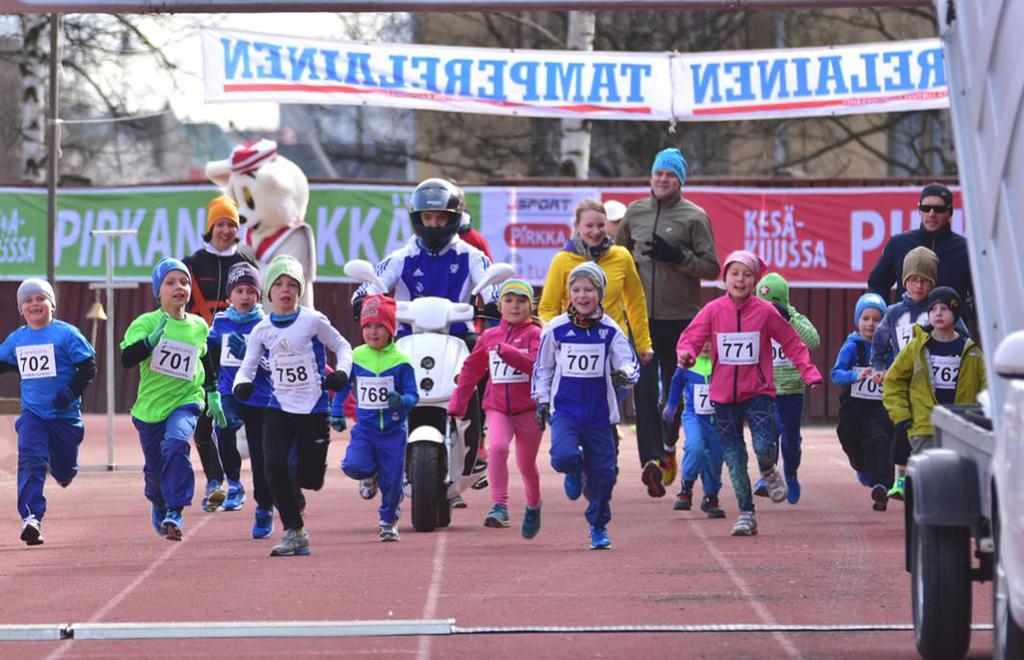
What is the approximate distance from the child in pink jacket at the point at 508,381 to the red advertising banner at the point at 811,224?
11.3 metres

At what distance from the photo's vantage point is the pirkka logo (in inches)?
953

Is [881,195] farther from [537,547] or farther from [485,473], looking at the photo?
[537,547]

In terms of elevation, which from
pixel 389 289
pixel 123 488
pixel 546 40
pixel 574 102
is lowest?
pixel 123 488

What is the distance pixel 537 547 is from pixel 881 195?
12562 millimetres

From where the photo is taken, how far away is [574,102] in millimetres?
21797

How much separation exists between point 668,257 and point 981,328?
6878 mm

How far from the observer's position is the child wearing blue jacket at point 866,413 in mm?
14297

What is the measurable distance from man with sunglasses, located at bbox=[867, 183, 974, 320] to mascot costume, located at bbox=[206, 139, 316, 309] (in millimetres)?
5285

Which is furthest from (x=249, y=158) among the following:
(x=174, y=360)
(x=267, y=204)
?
(x=174, y=360)

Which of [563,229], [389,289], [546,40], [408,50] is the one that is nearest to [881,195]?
[563,229]

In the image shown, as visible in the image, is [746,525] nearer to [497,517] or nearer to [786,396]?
[497,517]

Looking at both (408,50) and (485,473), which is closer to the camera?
(485,473)

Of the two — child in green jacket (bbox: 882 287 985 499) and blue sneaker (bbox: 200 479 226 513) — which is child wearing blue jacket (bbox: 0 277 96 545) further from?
child in green jacket (bbox: 882 287 985 499)

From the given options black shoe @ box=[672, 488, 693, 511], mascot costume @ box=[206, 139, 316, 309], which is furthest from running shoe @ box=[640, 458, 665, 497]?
mascot costume @ box=[206, 139, 316, 309]
